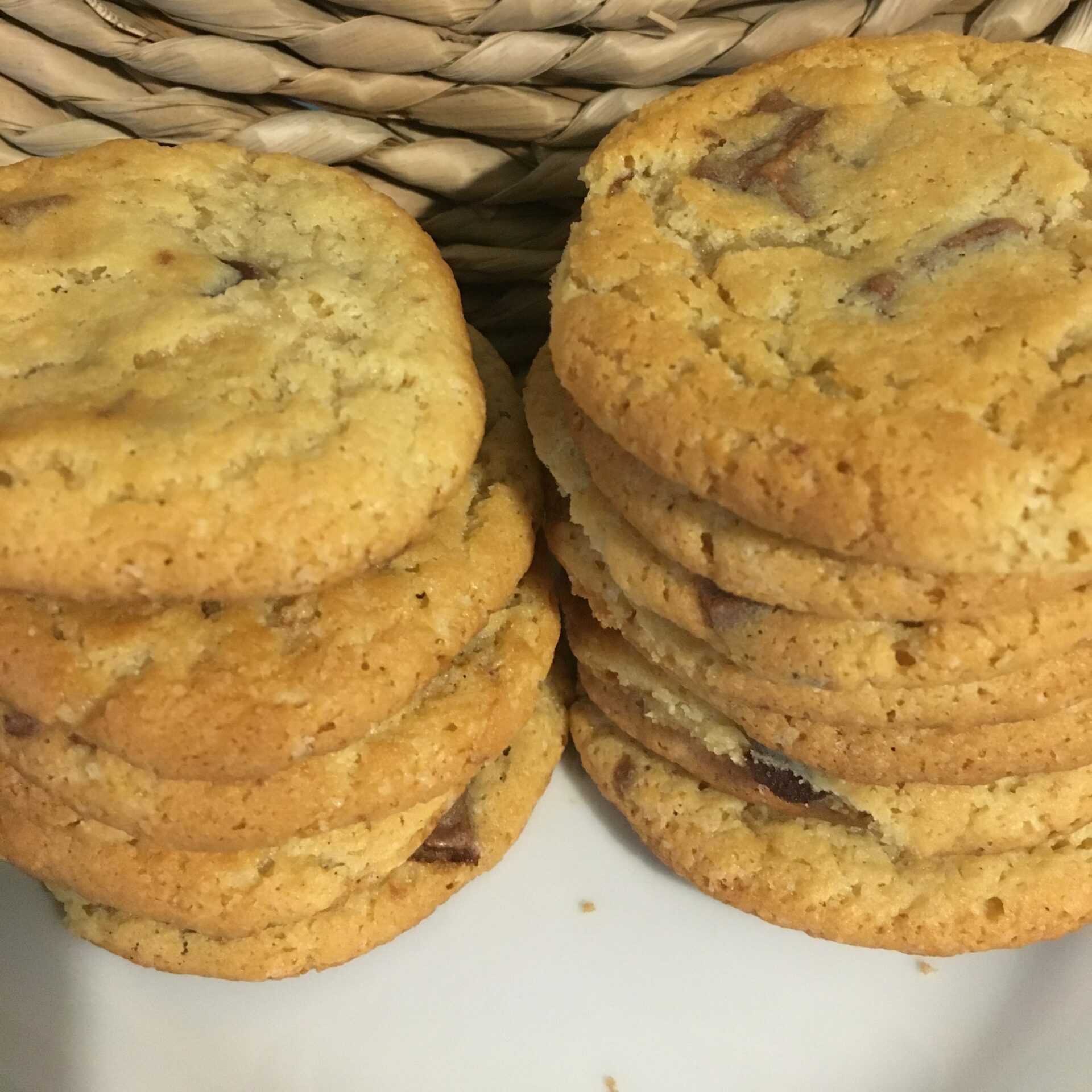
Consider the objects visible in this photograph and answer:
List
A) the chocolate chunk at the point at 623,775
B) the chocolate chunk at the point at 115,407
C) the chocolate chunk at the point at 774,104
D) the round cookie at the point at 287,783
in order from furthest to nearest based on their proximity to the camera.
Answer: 1. the chocolate chunk at the point at 623,775
2. the chocolate chunk at the point at 774,104
3. the round cookie at the point at 287,783
4. the chocolate chunk at the point at 115,407

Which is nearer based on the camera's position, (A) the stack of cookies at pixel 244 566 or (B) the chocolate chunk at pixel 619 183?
(A) the stack of cookies at pixel 244 566

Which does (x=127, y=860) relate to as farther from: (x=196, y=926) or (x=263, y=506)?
(x=263, y=506)

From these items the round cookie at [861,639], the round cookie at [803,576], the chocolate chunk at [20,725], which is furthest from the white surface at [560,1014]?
the round cookie at [803,576]

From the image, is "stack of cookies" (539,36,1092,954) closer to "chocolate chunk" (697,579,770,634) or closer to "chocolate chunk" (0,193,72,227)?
"chocolate chunk" (697,579,770,634)

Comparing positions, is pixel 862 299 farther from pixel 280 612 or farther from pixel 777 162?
A: pixel 280 612

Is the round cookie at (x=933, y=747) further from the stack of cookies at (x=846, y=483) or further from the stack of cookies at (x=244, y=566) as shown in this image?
the stack of cookies at (x=244, y=566)

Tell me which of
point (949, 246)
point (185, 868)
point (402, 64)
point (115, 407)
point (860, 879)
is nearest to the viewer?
point (115, 407)

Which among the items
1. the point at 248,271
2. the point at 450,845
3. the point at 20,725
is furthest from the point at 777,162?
the point at 20,725
